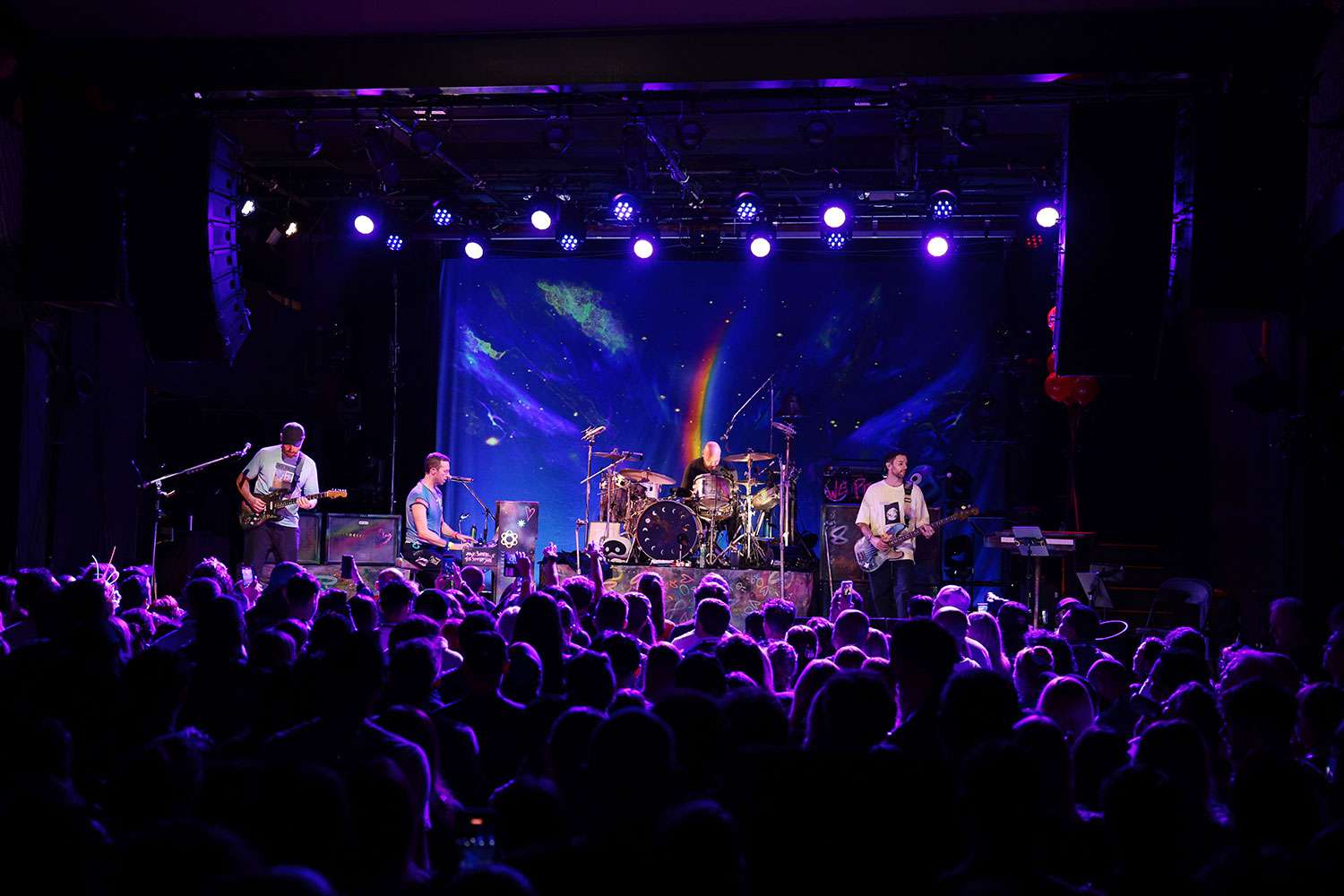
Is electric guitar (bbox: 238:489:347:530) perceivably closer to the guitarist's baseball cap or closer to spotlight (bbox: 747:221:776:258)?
the guitarist's baseball cap

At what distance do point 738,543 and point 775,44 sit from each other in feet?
23.4

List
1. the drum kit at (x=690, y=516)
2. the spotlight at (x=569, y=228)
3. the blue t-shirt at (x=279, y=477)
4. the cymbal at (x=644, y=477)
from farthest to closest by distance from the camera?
the cymbal at (x=644, y=477), the drum kit at (x=690, y=516), the spotlight at (x=569, y=228), the blue t-shirt at (x=279, y=477)

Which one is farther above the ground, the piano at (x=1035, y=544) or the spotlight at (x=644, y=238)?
the spotlight at (x=644, y=238)

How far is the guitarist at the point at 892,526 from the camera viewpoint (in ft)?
41.1

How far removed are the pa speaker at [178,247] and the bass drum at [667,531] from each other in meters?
6.65

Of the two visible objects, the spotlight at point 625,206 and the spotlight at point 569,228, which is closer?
the spotlight at point 625,206

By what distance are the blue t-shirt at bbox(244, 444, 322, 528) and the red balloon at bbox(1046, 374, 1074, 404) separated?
28.8 feet

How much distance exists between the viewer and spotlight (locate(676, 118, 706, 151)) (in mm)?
10250

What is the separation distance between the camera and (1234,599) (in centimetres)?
1109

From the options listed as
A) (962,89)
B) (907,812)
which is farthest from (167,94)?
(907,812)

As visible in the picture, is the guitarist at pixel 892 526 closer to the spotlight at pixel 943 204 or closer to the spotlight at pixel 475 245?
the spotlight at pixel 943 204

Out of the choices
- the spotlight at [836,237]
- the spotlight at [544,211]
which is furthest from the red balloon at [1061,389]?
the spotlight at [544,211]

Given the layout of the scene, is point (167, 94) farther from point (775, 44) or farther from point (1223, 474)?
Answer: point (1223, 474)

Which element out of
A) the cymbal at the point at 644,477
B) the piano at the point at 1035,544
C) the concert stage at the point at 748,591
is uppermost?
the cymbal at the point at 644,477
